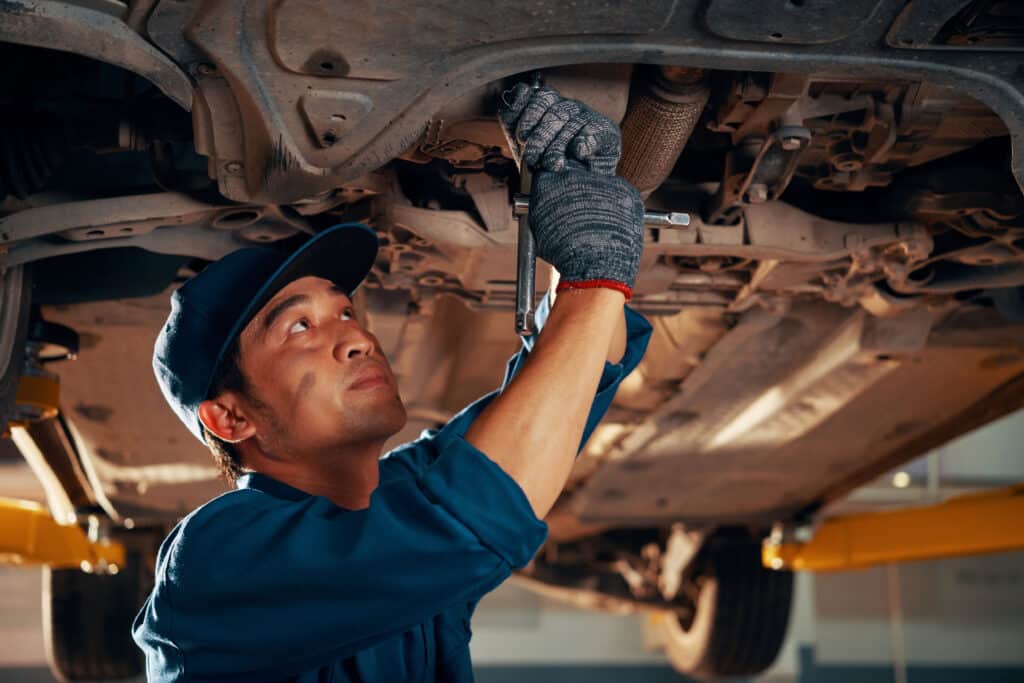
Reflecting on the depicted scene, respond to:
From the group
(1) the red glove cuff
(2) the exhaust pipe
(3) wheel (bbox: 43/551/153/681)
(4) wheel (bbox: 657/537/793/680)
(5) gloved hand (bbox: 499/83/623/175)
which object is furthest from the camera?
(4) wheel (bbox: 657/537/793/680)

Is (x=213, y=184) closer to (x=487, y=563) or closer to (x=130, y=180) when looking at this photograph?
(x=130, y=180)

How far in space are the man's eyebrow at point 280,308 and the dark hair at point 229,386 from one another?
0.05 meters

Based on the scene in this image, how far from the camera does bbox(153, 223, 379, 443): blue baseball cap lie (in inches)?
72.6

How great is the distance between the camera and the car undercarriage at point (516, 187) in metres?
1.81

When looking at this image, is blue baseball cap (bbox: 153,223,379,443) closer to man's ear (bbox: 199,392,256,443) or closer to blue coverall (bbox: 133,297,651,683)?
man's ear (bbox: 199,392,256,443)

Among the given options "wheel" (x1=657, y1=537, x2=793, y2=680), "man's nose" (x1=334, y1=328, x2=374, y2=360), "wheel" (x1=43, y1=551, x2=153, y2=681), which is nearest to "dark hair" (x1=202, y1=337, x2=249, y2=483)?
"man's nose" (x1=334, y1=328, x2=374, y2=360)

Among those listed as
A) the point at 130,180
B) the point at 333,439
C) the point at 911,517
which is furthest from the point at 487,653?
the point at 333,439

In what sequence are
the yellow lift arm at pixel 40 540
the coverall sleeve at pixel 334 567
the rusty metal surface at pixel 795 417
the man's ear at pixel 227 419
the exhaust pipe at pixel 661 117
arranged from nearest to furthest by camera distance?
the coverall sleeve at pixel 334 567, the man's ear at pixel 227 419, the exhaust pipe at pixel 661 117, the rusty metal surface at pixel 795 417, the yellow lift arm at pixel 40 540

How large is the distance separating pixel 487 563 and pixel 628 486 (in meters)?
3.23

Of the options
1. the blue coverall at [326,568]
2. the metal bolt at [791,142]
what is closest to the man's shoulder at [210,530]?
the blue coverall at [326,568]

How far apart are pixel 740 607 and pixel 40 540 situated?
308 centimetres

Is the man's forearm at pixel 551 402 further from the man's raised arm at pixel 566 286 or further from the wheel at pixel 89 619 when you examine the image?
the wheel at pixel 89 619

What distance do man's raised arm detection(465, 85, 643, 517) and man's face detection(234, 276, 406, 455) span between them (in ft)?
0.92

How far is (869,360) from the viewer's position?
10.9ft
